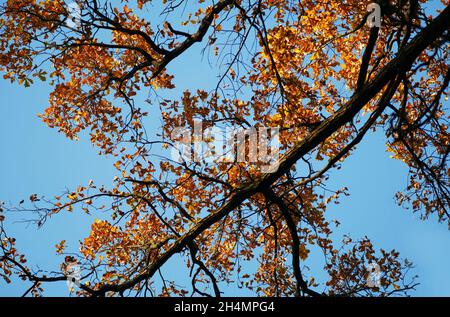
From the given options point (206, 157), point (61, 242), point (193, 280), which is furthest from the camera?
point (206, 157)

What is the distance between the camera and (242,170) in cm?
796
